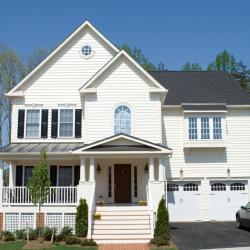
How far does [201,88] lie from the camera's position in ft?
95.1

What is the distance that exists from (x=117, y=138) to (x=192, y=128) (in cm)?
640

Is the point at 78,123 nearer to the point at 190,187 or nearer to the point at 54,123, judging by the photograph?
the point at 54,123

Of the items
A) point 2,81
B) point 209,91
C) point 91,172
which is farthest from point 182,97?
point 2,81

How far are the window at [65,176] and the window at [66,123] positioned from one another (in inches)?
76.7

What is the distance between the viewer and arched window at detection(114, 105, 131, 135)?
23016mm

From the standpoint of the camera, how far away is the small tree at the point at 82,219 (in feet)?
61.4

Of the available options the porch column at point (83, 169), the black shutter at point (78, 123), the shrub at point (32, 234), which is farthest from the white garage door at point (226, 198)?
the shrub at point (32, 234)

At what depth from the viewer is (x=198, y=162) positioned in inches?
1014

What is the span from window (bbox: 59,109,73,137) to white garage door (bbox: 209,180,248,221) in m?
9.25

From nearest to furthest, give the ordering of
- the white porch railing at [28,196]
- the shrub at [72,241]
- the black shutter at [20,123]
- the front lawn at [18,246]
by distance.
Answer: the front lawn at [18,246], the shrub at [72,241], the white porch railing at [28,196], the black shutter at [20,123]

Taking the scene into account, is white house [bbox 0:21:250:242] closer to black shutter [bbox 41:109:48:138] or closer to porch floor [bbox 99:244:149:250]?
black shutter [bbox 41:109:48:138]

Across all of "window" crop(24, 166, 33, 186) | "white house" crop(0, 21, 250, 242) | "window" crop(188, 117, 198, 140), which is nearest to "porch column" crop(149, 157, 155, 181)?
"white house" crop(0, 21, 250, 242)

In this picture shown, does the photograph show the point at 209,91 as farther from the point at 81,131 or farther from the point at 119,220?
the point at 119,220

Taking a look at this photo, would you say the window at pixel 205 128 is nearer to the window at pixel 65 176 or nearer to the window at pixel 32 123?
the window at pixel 65 176
